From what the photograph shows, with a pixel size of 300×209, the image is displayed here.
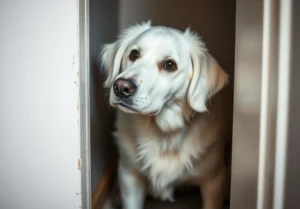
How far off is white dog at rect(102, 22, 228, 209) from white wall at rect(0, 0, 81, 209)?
21 centimetres

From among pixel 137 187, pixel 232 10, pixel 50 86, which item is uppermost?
pixel 232 10

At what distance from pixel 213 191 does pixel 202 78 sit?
1.36ft

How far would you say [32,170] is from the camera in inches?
38.4

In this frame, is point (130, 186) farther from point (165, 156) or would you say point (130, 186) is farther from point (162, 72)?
point (162, 72)

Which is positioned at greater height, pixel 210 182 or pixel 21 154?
pixel 21 154

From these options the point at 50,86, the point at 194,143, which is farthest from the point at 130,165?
the point at 50,86

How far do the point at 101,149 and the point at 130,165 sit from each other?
0.27 meters

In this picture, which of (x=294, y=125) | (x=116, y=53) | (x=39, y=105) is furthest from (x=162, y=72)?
(x=294, y=125)

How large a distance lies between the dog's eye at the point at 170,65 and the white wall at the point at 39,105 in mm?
358

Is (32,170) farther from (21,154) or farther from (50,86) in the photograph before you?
(50,86)

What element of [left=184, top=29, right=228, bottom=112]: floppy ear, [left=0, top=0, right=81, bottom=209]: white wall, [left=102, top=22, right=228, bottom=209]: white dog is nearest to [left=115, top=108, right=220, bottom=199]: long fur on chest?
[left=102, top=22, right=228, bottom=209]: white dog

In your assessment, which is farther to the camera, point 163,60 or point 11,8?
point 163,60

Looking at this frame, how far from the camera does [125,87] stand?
1.04m

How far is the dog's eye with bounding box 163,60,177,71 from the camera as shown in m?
1.17
